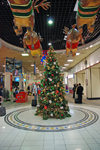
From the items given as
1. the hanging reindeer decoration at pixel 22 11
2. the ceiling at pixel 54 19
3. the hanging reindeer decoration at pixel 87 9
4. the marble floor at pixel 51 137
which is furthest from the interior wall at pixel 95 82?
the hanging reindeer decoration at pixel 22 11

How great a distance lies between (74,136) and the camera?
2961 mm

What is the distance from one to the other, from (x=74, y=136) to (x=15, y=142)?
1.54 metres

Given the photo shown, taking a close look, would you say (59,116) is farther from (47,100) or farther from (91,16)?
(91,16)

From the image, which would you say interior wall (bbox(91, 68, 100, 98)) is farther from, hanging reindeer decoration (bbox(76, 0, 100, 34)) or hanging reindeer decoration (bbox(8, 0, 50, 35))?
hanging reindeer decoration (bbox(8, 0, 50, 35))

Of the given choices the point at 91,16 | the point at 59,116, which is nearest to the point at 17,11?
the point at 91,16

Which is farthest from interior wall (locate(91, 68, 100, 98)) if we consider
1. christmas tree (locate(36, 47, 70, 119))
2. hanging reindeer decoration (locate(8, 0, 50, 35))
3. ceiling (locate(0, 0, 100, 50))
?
hanging reindeer decoration (locate(8, 0, 50, 35))

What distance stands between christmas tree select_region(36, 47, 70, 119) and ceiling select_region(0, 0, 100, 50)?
1484 mm

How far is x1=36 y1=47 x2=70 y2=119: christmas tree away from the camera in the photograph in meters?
4.55

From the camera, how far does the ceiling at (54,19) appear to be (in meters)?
3.96

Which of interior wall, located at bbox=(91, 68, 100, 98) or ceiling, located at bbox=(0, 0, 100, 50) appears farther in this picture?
interior wall, located at bbox=(91, 68, 100, 98)

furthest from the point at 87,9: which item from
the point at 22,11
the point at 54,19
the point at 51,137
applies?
the point at 54,19

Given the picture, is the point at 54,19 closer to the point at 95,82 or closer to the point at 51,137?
the point at 51,137

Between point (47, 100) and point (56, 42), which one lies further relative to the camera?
point (56, 42)

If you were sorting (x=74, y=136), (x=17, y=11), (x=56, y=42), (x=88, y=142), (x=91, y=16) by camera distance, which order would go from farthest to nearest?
(x=56, y=42), (x=74, y=136), (x=88, y=142), (x=91, y=16), (x=17, y=11)
